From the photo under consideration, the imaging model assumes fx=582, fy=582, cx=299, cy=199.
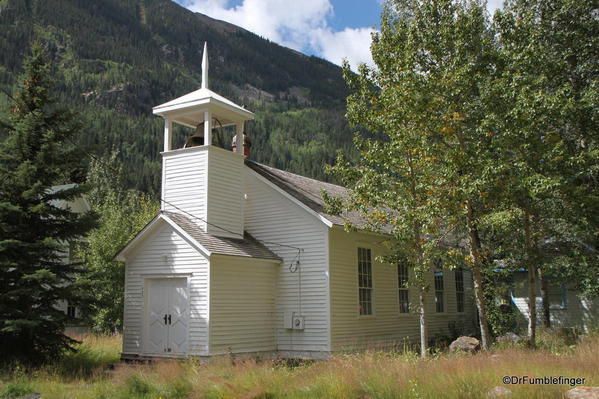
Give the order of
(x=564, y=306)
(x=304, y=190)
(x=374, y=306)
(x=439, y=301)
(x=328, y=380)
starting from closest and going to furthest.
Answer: (x=328, y=380)
(x=374, y=306)
(x=304, y=190)
(x=564, y=306)
(x=439, y=301)

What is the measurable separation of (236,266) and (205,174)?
286 centimetres

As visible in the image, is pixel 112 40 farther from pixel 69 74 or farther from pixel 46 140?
pixel 46 140

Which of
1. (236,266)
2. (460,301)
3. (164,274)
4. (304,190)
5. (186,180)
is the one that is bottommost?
(460,301)

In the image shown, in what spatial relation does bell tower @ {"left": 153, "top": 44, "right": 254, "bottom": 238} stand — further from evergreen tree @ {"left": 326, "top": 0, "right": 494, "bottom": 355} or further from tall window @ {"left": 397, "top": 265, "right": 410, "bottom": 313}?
tall window @ {"left": 397, "top": 265, "right": 410, "bottom": 313}

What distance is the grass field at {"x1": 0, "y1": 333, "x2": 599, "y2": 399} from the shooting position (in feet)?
31.9

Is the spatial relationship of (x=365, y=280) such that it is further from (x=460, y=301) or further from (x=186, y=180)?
(x=460, y=301)

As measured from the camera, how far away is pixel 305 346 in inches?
675

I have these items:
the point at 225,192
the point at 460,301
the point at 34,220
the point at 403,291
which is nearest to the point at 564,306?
the point at 460,301

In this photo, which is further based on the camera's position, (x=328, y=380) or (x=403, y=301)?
(x=403, y=301)

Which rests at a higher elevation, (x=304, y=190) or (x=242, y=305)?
(x=304, y=190)

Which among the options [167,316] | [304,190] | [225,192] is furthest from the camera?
[304,190]

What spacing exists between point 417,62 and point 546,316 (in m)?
11.1

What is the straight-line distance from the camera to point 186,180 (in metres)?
17.5

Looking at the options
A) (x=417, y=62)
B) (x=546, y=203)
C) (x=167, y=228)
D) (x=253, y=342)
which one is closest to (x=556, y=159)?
(x=546, y=203)
